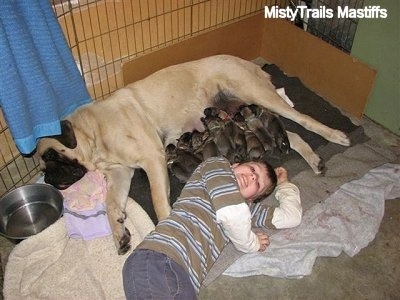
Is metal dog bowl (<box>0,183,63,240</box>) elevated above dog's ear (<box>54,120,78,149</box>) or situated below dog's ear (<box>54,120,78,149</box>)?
below

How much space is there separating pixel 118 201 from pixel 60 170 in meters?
0.40

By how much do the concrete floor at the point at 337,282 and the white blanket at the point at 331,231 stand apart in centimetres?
4

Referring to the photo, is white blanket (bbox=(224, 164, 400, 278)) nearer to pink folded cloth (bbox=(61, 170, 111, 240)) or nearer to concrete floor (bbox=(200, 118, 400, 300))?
concrete floor (bbox=(200, 118, 400, 300))

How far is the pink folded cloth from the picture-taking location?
2635 millimetres

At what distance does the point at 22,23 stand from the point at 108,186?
3.62ft

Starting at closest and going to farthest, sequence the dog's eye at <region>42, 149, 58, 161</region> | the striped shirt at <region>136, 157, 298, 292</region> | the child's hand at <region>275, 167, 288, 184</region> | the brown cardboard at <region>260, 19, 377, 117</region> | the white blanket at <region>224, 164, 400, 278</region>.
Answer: the striped shirt at <region>136, 157, 298, 292</region> → the white blanket at <region>224, 164, 400, 278</region> → the dog's eye at <region>42, 149, 58, 161</region> → the child's hand at <region>275, 167, 288, 184</region> → the brown cardboard at <region>260, 19, 377, 117</region>

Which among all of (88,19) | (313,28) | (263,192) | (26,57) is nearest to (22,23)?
(26,57)

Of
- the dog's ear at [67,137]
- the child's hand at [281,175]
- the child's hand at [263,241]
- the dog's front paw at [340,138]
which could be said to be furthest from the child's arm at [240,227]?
the dog's front paw at [340,138]

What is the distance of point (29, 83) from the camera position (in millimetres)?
2406

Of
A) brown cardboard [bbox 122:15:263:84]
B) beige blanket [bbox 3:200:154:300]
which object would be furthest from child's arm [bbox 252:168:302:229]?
brown cardboard [bbox 122:15:263:84]

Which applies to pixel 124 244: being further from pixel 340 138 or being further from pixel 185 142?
pixel 340 138

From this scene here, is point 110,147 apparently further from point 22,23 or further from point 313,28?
point 313,28

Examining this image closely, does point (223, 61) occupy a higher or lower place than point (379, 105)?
higher

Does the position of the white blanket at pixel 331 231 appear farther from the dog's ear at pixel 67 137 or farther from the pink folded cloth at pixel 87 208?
the dog's ear at pixel 67 137
